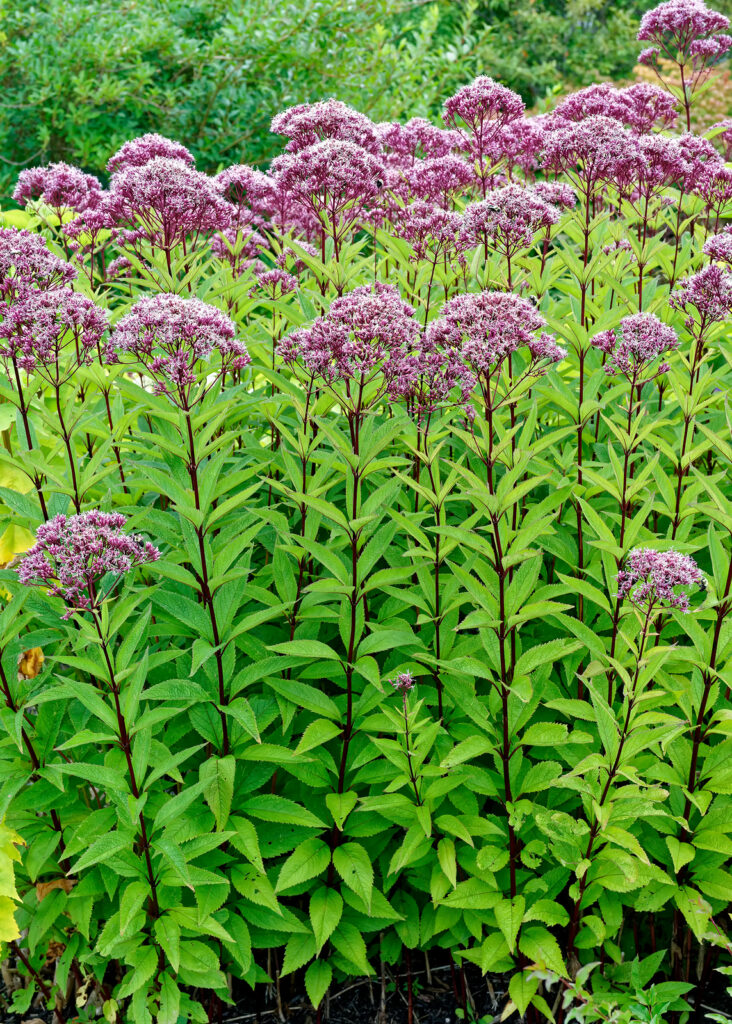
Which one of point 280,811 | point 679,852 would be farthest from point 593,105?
point 280,811

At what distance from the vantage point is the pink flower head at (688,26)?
5.74 meters

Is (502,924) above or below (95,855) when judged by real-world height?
below

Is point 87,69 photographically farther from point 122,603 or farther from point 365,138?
point 122,603

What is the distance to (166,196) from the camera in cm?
456

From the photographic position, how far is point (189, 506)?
3602 millimetres

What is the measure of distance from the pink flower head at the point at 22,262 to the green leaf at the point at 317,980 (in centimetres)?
306

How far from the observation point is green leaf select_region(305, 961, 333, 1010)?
3.81 m

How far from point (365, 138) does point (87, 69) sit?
8.99m

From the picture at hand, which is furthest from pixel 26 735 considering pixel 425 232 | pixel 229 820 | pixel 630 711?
pixel 425 232

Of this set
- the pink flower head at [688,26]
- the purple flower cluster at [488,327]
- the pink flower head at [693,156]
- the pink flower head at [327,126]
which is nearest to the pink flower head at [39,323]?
the purple flower cluster at [488,327]

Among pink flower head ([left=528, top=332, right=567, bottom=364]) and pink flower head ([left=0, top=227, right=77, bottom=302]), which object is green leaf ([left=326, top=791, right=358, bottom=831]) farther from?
pink flower head ([left=0, top=227, right=77, bottom=302])

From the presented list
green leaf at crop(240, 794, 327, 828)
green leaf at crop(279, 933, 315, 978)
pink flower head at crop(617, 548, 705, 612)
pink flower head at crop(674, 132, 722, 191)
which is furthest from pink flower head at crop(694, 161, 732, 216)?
green leaf at crop(279, 933, 315, 978)

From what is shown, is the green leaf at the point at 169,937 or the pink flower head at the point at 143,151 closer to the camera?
the green leaf at the point at 169,937

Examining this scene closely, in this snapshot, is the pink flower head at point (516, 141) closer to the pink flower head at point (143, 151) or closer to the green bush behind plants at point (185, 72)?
the pink flower head at point (143, 151)
